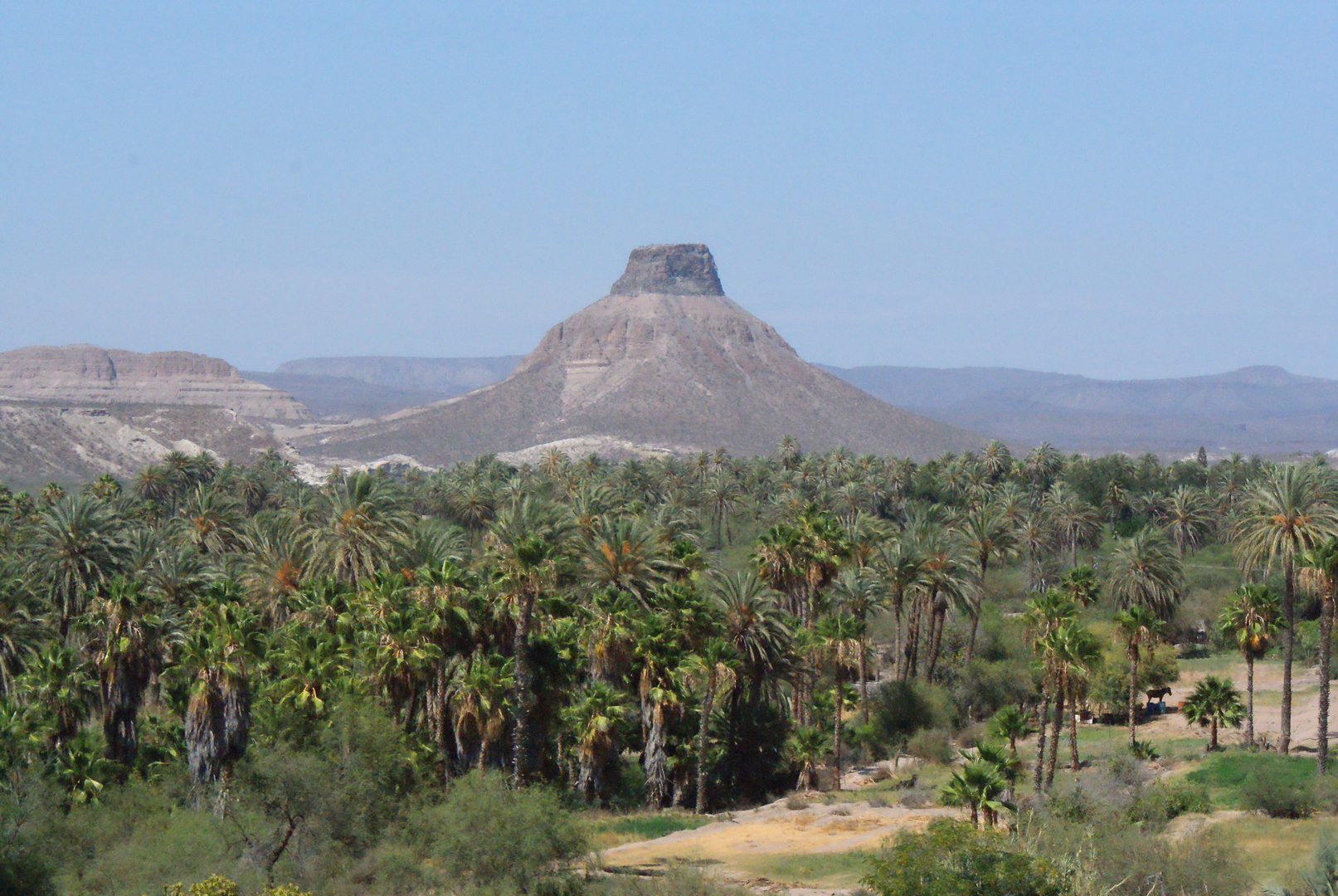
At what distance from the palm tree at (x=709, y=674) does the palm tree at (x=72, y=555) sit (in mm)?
21674

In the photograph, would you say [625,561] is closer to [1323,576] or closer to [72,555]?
[72,555]

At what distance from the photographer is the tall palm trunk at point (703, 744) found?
4422 cm

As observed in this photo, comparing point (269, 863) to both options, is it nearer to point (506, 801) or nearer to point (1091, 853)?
point (506, 801)

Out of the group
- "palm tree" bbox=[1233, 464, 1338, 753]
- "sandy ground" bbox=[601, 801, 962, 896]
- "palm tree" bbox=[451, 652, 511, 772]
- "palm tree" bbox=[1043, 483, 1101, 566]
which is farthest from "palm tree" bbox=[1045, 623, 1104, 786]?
"palm tree" bbox=[1043, 483, 1101, 566]

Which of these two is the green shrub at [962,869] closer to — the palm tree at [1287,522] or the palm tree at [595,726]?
the palm tree at [595,726]

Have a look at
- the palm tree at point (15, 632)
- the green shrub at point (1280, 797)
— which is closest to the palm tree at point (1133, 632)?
the green shrub at point (1280, 797)

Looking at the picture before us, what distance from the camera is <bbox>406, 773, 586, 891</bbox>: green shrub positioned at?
32812mm

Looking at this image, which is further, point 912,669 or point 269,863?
point 912,669

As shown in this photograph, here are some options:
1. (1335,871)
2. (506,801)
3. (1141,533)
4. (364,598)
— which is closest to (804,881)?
(506,801)

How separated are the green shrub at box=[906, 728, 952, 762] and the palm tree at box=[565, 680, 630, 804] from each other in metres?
15.2

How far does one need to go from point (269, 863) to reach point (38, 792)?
20.9 feet

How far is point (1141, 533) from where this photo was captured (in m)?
69.4

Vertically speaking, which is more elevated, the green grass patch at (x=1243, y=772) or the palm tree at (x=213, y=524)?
the palm tree at (x=213, y=524)

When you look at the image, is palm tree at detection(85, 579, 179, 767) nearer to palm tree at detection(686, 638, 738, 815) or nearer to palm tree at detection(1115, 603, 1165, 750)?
palm tree at detection(686, 638, 738, 815)
